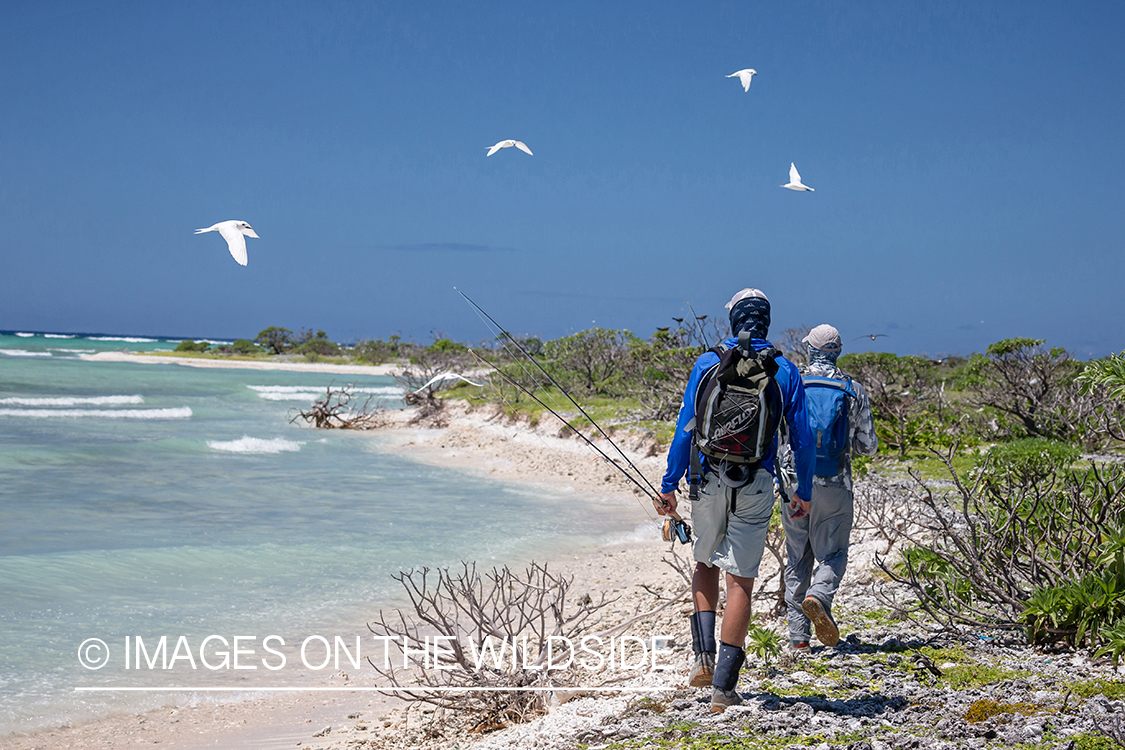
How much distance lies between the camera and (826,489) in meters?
4.18

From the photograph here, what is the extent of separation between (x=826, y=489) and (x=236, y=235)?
15.9 feet

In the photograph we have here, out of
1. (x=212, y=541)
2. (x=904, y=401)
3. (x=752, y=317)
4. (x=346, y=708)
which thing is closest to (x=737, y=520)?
(x=752, y=317)

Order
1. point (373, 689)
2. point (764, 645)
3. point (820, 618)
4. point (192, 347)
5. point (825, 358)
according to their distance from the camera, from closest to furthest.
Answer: point (764, 645) → point (820, 618) → point (825, 358) → point (373, 689) → point (192, 347)

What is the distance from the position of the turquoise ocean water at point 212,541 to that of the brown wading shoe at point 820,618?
3.51 metres

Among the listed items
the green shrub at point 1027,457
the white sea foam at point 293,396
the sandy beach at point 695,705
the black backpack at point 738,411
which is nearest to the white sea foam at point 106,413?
the white sea foam at point 293,396

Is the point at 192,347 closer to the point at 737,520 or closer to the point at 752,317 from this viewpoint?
the point at 752,317

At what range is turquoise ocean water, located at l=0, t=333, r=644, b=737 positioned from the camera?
19.2 ft

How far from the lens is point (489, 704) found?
426cm

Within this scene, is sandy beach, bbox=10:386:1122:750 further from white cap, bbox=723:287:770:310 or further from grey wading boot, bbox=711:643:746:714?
white cap, bbox=723:287:770:310

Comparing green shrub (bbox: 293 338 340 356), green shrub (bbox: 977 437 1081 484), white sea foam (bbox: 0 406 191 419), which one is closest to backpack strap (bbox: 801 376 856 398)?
green shrub (bbox: 977 437 1081 484)

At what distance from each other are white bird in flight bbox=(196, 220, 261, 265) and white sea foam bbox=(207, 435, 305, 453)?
1313 centimetres

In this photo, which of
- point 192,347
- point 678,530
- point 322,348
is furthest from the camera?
point 192,347

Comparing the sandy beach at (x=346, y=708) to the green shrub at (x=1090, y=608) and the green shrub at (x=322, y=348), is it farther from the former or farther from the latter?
the green shrub at (x=322, y=348)

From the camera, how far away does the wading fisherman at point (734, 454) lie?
328 centimetres
